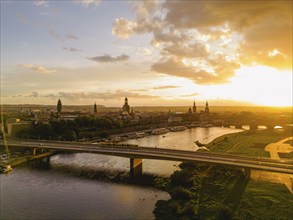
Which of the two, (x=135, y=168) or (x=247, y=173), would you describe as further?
(x=135, y=168)

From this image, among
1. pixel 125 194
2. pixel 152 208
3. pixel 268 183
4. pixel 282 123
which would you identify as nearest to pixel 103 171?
pixel 125 194

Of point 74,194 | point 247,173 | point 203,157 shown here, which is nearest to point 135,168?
point 203,157

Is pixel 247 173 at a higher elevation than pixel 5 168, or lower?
higher

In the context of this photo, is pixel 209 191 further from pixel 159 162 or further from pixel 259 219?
pixel 159 162

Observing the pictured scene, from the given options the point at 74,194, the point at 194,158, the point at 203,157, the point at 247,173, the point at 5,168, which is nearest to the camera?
the point at 74,194

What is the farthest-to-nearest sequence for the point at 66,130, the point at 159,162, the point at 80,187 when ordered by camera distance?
the point at 66,130 → the point at 159,162 → the point at 80,187

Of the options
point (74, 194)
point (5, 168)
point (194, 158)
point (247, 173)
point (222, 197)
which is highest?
point (194, 158)

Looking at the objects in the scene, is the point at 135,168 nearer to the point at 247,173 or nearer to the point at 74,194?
the point at 74,194

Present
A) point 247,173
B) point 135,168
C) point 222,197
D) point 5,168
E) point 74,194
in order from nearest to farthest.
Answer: point 222,197
point 74,194
point 247,173
point 135,168
point 5,168

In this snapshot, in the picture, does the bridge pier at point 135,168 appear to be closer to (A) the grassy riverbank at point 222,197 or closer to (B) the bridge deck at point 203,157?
(B) the bridge deck at point 203,157

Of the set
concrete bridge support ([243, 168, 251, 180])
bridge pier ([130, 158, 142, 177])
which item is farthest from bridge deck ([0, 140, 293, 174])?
bridge pier ([130, 158, 142, 177])
